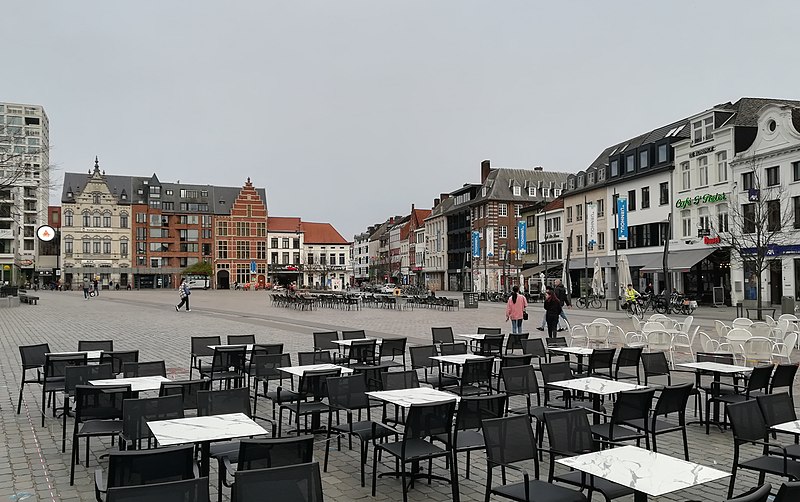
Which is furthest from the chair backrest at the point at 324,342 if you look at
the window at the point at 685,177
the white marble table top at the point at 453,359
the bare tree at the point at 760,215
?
the window at the point at 685,177

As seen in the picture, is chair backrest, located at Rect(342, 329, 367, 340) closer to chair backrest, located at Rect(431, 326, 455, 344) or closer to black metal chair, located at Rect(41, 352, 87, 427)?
chair backrest, located at Rect(431, 326, 455, 344)

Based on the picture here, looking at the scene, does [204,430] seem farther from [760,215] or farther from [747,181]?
[747,181]

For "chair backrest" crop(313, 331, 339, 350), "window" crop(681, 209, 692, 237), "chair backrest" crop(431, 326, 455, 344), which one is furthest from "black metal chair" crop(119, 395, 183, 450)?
"window" crop(681, 209, 692, 237)

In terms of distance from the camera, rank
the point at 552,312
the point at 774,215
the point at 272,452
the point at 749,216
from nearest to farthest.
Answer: the point at 272,452 < the point at 552,312 < the point at 749,216 < the point at 774,215

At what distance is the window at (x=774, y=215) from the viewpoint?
30716 mm

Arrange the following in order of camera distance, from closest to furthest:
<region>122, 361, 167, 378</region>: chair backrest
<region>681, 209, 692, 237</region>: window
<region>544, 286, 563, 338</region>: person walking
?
1. <region>122, 361, 167, 378</region>: chair backrest
2. <region>544, 286, 563, 338</region>: person walking
3. <region>681, 209, 692, 237</region>: window

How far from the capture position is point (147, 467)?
430 cm

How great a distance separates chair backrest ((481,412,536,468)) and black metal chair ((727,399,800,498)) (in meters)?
1.74

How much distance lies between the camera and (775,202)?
3278 cm

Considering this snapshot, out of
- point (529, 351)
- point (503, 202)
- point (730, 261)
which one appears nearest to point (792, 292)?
point (730, 261)

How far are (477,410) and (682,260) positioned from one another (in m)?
37.8

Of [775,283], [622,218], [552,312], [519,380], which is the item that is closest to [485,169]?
[622,218]

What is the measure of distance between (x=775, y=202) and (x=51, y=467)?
34.3m

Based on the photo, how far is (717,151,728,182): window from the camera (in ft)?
126
